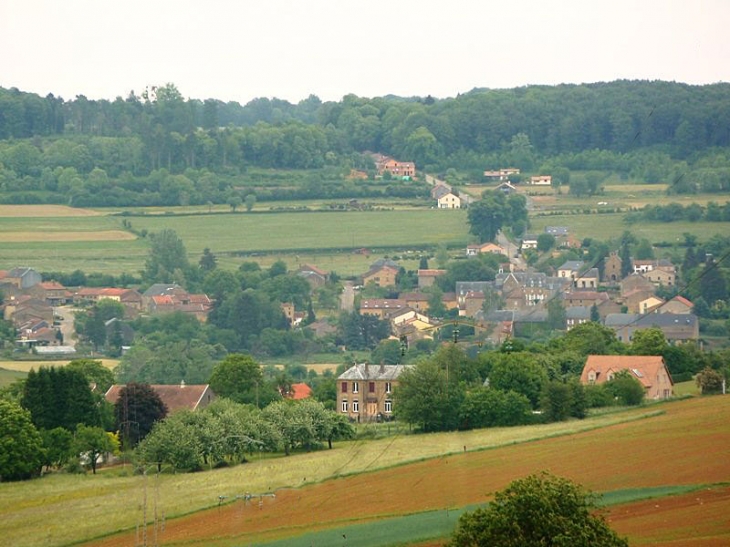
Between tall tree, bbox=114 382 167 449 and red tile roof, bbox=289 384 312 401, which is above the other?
tall tree, bbox=114 382 167 449

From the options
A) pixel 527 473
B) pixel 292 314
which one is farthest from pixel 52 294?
pixel 527 473

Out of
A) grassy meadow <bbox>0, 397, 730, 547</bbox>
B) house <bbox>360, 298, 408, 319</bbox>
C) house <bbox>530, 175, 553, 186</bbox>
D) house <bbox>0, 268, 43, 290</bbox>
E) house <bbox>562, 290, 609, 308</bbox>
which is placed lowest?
house <bbox>360, 298, 408, 319</bbox>

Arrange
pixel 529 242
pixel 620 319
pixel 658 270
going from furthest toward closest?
pixel 529 242 < pixel 658 270 < pixel 620 319

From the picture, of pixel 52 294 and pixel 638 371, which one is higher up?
pixel 638 371

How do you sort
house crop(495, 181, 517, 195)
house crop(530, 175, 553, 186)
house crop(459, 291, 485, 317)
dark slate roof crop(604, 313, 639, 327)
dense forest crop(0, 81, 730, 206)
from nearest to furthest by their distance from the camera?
1. dark slate roof crop(604, 313, 639, 327)
2. house crop(459, 291, 485, 317)
3. house crop(495, 181, 517, 195)
4. dense forest crop(0, 81, 730, 206)
5. house crop(530, 175, 553, 186)

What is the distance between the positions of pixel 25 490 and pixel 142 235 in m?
62.7

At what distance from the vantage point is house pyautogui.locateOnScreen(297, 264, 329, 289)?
88.2 metres

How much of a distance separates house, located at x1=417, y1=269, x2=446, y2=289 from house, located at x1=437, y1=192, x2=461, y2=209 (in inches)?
676

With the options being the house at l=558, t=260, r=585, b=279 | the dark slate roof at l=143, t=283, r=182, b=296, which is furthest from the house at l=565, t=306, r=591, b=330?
the dark slate roof at l=143, t=283, r=182, b=296

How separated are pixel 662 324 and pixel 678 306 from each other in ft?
4.91

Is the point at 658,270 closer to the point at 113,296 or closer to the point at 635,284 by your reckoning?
the point at 635,284

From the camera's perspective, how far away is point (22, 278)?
87625 mm

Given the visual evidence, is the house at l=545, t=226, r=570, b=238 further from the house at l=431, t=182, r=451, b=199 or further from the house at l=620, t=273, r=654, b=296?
the house at l=620, t=273, r=654, b=296

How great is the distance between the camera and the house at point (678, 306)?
5829 cm
